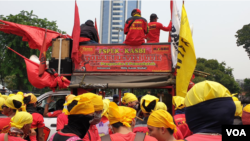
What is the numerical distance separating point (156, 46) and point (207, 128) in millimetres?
5177

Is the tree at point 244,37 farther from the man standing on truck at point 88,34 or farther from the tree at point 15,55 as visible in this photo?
the man standing on truck at point 88,34

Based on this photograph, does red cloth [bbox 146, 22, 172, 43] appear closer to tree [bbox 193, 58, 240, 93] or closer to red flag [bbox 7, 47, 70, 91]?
red flag [bbox 7, 47, 70, 91]

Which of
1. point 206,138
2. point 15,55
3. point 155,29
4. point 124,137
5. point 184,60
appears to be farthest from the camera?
point 15,55

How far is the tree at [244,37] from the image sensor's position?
30844 millimetres

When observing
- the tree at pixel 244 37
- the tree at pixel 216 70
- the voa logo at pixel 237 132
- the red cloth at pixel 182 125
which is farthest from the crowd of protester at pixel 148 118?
the tree at pixel 244 37

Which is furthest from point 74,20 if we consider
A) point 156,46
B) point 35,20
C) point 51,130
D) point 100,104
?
point 35,20

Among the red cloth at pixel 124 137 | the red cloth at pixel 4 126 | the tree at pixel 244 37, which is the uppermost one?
the tree at pixel 244 37

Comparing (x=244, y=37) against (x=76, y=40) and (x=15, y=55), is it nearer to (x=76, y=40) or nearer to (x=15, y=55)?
(x=15, y=55)

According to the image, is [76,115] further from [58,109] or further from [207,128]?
[58,109]

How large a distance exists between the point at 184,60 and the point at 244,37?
90.8ft

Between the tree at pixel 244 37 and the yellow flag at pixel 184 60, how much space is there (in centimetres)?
2742

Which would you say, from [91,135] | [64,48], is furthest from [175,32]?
[91,135]

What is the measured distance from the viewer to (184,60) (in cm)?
651

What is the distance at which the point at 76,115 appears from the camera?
7.91 ft
